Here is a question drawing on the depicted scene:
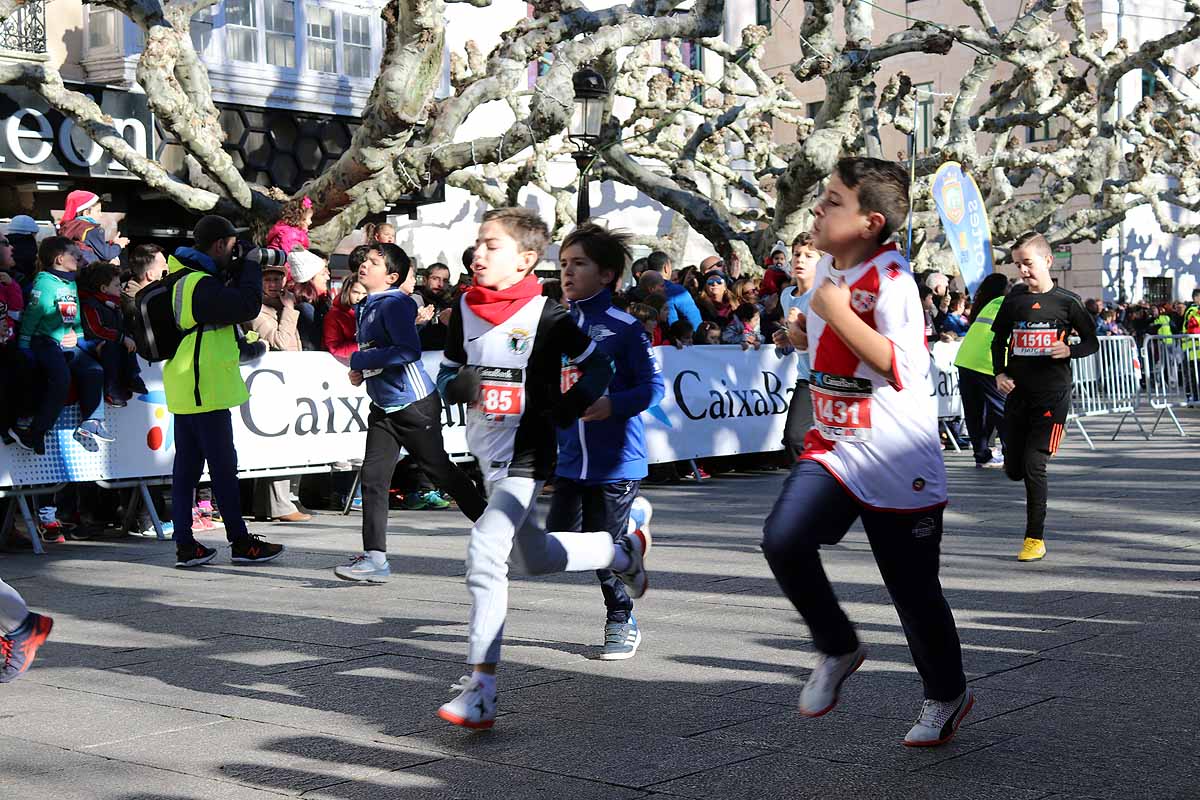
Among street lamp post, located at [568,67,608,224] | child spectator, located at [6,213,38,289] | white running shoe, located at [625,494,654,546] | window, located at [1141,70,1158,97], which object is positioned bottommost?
white running shoe, located at [625,494,654,546]

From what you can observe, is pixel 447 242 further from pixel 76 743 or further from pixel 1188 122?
pixel 76 743

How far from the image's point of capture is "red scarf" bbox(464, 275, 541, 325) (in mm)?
5742

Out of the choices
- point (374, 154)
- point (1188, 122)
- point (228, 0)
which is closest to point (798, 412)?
point (374, 154)

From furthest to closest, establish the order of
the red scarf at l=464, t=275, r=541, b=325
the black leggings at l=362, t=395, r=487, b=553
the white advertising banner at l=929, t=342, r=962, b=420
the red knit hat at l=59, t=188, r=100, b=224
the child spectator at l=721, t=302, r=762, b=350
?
1. the white advertising banner at l=929, t=342, r=962, b=420
2. the child spectator at l=721, t=302, r=762, b=350
3. the red knit hat at l=59, t=188, r=100, b=224
4. the black leggings at l=362, t=395, r=487, b=553
5. the red scarf at l=464, t=275, r=541, b=325

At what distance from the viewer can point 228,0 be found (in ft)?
86.4

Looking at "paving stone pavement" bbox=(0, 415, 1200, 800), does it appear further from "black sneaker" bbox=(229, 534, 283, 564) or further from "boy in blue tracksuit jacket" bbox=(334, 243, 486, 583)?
"boy in blue tracksuit jacket" bbox=(334, 243, 486, 583)

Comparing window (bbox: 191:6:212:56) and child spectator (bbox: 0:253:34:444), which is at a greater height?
window (bbox: 191:6:212:56)

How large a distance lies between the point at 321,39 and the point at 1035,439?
A: 20.6 m

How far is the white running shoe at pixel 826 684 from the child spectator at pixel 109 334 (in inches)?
277

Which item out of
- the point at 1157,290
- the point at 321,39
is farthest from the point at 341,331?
the point at 1157,290

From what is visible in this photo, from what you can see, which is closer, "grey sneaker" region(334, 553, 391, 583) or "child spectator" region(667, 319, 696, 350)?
"grey sneaker" region(334, 553, 391, 583)

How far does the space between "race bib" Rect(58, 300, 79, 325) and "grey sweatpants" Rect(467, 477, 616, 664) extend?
229 inches

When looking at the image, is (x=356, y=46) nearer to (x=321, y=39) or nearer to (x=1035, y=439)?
(x=321, y=39)

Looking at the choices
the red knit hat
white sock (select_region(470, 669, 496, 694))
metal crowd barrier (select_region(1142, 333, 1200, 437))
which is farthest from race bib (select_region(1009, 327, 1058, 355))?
metal crowd barrier (select_region(1142, 333, 1200, 437))
